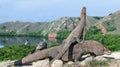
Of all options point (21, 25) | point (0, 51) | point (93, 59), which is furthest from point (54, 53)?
point (21, 25)

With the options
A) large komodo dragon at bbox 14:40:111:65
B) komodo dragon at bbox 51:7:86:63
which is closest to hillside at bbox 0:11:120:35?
komodo dragon at bbox 51:7:86:63

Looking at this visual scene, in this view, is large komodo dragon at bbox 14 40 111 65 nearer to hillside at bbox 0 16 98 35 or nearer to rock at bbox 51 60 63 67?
rock at bbox 51 60 63 67

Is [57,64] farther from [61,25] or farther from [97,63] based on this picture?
[61,25]

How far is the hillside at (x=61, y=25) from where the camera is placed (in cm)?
10888

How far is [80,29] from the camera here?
20.4 metres

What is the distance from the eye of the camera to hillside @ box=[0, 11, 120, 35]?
108875mm

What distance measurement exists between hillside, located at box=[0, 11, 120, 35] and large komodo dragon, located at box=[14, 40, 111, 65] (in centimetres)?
7674

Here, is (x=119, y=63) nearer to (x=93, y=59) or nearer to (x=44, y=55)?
(x=93, y=59)

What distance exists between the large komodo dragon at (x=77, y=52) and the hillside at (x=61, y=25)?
76738 mm

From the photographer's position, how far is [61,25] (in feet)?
431

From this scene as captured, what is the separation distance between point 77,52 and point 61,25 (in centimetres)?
11122

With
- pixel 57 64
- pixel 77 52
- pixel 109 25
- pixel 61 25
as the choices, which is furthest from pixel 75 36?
pixel 61 25

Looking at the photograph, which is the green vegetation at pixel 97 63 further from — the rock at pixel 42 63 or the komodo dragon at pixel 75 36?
the rock at pixel 42 63

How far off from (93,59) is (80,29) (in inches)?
62.4
